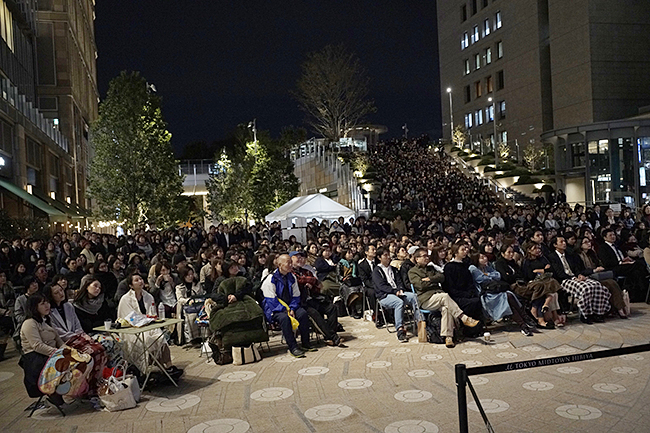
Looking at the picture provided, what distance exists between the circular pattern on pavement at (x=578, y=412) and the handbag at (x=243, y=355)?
13.2ft

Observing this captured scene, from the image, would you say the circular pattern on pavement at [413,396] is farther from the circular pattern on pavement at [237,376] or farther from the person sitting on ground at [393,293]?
the person sitting on ground at [393,293]

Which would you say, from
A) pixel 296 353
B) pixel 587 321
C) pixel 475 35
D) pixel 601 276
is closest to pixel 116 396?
pixel 296 353

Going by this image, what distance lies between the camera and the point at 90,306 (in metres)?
9.02

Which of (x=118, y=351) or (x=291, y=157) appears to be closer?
(x=118, y=351)

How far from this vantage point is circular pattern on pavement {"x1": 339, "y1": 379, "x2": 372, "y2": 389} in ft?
21.4

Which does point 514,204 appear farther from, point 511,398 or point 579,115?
point 511,398

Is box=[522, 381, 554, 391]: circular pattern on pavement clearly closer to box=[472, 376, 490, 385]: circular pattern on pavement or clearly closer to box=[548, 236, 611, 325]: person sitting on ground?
box=[472, 376, 490, 385]: circular pattern on pavement

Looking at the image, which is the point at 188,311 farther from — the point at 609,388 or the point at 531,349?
the point at 609,388

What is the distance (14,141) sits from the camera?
2303 cm

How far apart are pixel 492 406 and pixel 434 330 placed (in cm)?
303

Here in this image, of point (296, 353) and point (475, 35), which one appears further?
point (475, 35)

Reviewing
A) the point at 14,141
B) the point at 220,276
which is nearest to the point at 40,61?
the point at 14,141

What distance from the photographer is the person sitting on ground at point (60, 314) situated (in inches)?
266

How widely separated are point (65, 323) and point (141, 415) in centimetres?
175
